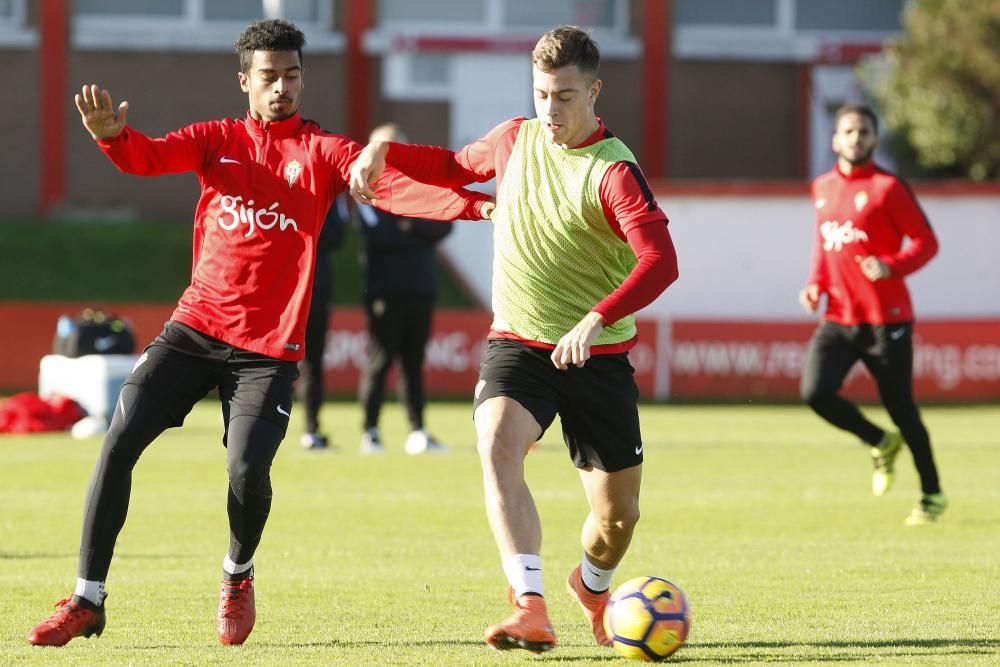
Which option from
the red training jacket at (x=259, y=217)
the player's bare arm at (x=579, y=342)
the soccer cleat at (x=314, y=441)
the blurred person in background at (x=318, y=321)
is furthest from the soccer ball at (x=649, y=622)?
the soccer cleat at (x=314, y=441)

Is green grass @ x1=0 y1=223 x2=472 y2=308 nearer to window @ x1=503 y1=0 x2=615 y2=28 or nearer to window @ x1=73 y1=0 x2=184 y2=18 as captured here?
window @ x1=73 y1=0 x2=184 y2=18

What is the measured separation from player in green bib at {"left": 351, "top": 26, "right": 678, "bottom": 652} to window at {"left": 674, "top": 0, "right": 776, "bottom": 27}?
28770mm

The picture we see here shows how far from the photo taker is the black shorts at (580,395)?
6500 mm

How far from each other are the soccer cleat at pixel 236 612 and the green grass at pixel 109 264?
21187mm

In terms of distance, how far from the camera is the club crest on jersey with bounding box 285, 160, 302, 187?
22.5ft

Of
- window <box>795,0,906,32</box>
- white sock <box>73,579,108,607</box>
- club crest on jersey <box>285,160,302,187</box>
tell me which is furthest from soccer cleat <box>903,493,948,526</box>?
window <box>795,0,906,32</box>

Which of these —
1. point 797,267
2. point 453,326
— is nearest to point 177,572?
point 453,326

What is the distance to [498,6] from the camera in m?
34.6

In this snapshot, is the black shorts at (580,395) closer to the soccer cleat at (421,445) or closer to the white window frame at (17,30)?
the soccer cleat at (421,445)

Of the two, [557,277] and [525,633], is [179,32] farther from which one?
[525,633]

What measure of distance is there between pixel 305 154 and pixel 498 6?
92.6 ft

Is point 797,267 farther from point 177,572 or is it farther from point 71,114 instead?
point 177,572

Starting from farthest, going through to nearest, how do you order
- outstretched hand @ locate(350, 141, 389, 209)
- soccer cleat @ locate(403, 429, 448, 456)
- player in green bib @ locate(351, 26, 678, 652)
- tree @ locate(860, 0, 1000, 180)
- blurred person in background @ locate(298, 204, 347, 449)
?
tree @ locate(860, 0, 1000, 180) → soccer cleat @ locate(403, 429, 448, 456) → blurred person in background @ locate(298, 204, 347, 449) → outstretched hand @ locate(350, 141, 389, 209) → player in green bib @ locate(351, 26, 678, 652)

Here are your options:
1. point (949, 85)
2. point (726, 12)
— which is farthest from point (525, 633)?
point (726, 12)
